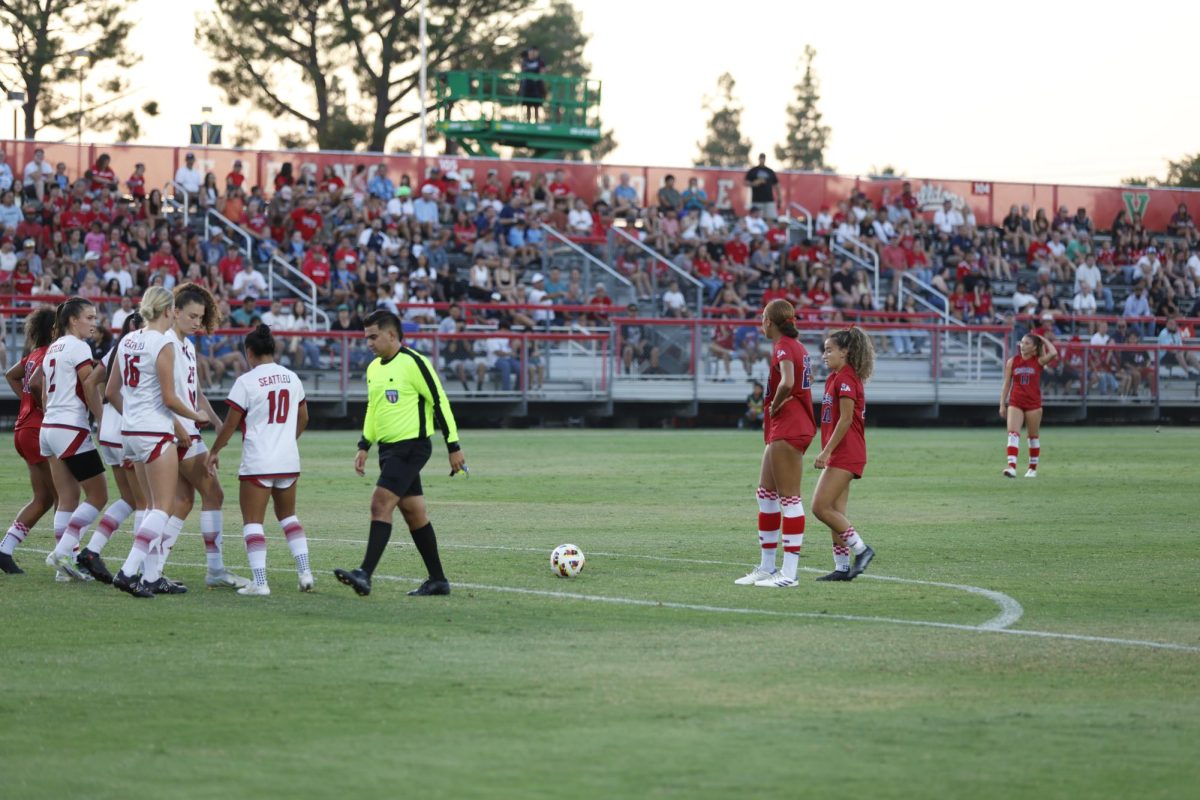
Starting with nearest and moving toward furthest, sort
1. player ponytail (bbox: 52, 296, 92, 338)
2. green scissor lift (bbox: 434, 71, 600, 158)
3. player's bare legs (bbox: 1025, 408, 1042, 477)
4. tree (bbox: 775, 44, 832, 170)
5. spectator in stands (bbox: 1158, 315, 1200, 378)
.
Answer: player ponytail (bbox: 52, 296, 92, 338) → player's bare legs (bbox: 1025, 408, 1042, 477) → spectator in stands (bbox: 1158, 315, 1200, 378) → green scissor lift (bbox: 434, 71, 600, 158) → tree (bbox: 775, 44, 832, 170)

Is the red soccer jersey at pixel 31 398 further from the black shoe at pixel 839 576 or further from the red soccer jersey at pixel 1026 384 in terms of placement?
the red soccer jersey at pixel 1026 384

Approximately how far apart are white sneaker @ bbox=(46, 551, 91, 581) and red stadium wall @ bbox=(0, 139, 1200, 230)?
26968 millimetres

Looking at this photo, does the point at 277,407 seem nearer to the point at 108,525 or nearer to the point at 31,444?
the point at 108,525

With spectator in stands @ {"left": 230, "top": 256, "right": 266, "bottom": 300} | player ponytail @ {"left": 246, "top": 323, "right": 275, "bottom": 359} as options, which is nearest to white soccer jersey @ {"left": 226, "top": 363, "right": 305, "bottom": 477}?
player ponytail @ {"left": 246, "top": 323, "right": 275, "bottom": 359}

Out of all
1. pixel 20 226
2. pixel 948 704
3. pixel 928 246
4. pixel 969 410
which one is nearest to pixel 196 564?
pixel 948 704

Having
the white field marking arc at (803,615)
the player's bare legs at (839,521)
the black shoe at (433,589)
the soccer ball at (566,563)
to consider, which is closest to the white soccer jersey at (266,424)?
the black shoe at (433,589)

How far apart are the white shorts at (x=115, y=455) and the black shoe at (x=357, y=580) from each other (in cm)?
172

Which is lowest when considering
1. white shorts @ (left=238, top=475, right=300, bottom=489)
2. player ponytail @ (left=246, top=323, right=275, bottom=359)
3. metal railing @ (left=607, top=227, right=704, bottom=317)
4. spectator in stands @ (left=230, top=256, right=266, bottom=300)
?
white shorts @ (left=238, top=475, right=300, bottom=489)

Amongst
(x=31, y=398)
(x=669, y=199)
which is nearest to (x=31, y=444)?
(x=31, y=398)

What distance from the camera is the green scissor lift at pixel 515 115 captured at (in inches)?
2078

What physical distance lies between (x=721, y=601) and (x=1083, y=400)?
28111mm

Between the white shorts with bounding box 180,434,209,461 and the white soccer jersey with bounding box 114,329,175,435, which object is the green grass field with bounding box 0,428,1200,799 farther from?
the white soccer jersey with bounding box 114,329,175,435

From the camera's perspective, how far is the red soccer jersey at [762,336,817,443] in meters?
11.3

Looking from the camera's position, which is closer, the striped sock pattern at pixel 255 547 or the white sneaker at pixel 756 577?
the striped sock pattern at pixel 255 547
